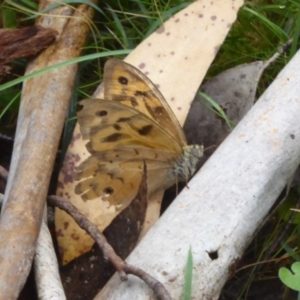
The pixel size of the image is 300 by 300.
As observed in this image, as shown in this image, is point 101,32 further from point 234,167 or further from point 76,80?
point 234,167

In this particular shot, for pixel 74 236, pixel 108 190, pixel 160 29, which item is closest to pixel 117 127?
pixel 108 190

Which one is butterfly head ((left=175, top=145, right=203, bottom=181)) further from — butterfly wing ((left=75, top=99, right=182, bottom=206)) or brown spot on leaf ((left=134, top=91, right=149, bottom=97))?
brown spot on leaf ((left=134, top=91, right=149, bottom=97))

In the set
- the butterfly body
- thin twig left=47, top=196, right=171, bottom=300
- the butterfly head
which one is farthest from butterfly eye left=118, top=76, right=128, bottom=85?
thin twig left=47, top=196, right=171, bottom=300

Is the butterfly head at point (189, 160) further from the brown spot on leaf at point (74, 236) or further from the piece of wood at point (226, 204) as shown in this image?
the brown spot on leaf at point (74, 236)

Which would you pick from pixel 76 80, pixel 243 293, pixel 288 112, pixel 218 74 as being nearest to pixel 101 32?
pixel 76 80

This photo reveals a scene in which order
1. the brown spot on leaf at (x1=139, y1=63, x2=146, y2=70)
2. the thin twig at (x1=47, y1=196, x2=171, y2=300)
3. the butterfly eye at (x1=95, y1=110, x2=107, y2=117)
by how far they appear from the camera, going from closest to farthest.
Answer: the thin twig at (x1=47, y1=196, x2=171, y2=300), the butterfly eye at (x1=95, y1=110, x2=107, y2=117), the brown spot on leaf at (x1=139, y1=63, x2=146, y2=70)
